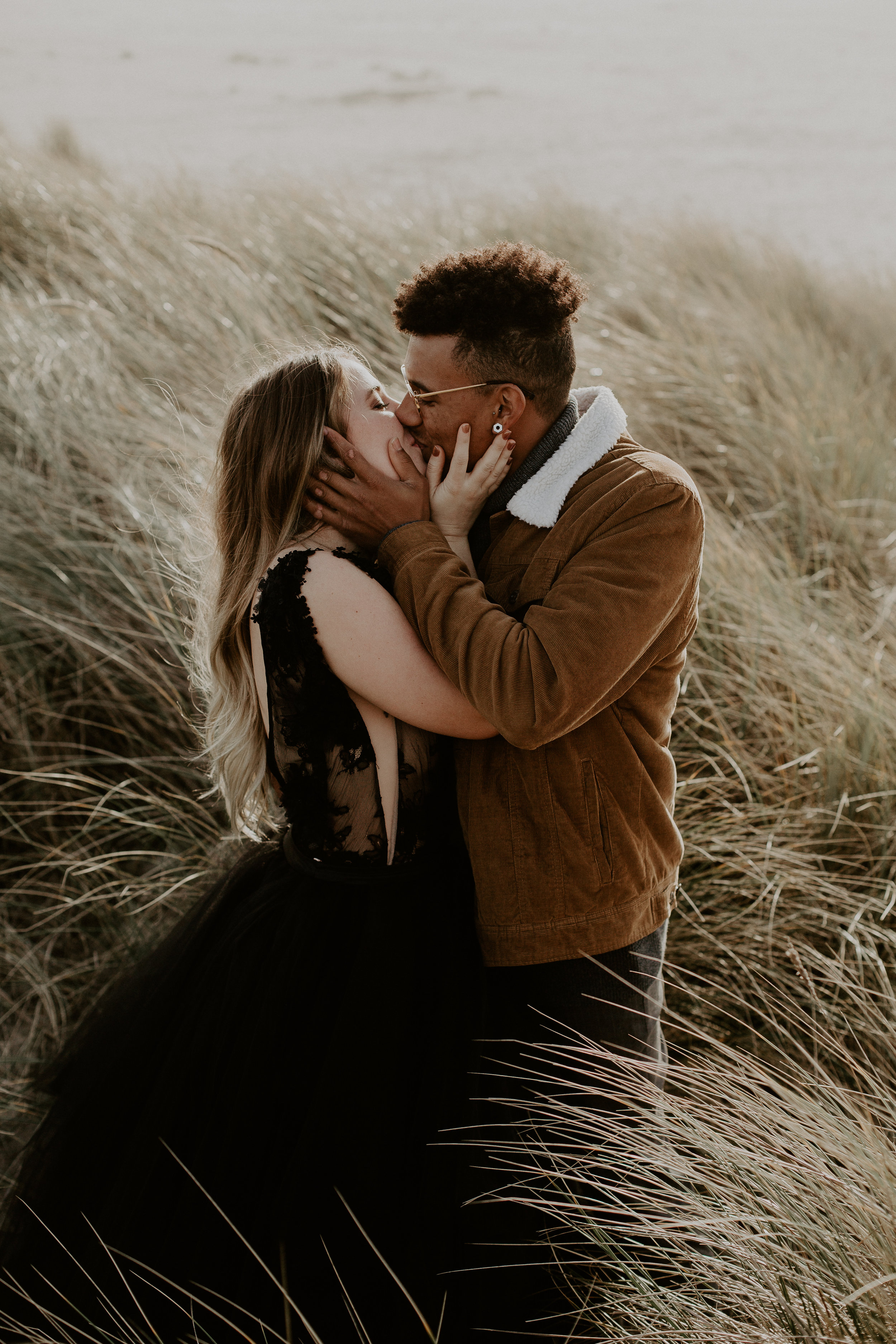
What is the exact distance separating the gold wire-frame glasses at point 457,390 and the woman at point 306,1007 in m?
0.07

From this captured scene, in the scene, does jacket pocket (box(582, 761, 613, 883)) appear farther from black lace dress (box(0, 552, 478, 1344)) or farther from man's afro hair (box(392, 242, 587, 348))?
→ man's afro hair (box(392, 242, 587, 348))

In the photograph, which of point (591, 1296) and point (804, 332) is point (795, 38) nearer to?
point (804, 332)

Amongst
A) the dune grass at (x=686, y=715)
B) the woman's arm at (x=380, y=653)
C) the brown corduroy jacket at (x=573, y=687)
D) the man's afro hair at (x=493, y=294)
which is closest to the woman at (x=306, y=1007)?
the woman's arm at (x=380, y=653)

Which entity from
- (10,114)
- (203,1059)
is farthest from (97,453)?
(10,114)

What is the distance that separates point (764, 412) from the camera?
4578mm

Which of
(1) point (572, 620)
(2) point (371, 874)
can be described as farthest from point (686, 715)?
(1) point (572, 620)

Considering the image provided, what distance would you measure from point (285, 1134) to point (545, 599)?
3.83ft

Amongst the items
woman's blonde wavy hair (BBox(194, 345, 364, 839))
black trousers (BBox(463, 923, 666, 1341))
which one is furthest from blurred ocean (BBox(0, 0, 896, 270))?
black trousers (BBox(463, 923, 666, 1341))

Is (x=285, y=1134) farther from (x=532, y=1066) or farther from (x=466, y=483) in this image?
(x=466, y=483)

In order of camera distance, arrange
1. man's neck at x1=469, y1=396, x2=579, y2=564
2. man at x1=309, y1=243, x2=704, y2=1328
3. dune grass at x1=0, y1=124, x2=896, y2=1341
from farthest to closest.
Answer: man's neck at x1=469, y1=396, x2=579, y2=564 < man at x1=309, y1=243, x2=704, y2=1328 < dune grass at x1=0, y1=124, x2=896, y2=1341

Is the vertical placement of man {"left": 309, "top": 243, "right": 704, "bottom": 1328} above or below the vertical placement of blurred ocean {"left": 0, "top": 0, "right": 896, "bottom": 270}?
below

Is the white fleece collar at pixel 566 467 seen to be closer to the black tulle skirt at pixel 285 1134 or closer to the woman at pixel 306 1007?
the woman at pixel 306 1007

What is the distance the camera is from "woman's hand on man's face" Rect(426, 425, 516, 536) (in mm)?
1821

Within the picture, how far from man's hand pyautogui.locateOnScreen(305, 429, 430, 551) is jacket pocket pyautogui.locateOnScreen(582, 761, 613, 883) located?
0.58 m
